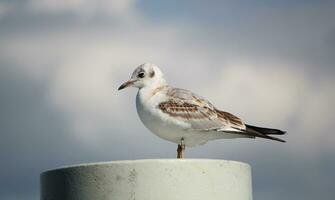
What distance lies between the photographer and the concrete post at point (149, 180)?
31.5 feet

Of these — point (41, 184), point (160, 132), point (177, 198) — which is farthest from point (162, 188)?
point (160, 132)

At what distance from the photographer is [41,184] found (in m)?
11.0

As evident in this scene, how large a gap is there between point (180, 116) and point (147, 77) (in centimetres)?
123

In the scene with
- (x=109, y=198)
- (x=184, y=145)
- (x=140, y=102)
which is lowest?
(x=109, y=198)

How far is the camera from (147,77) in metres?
14.5

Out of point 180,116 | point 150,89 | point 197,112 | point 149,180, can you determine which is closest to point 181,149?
point 180,116

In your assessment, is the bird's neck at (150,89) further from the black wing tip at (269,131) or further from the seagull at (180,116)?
the black wing tip at (269,131)

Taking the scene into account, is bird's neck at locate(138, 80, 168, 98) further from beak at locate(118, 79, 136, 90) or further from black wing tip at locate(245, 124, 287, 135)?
black wing tip at locate(245, 124, 287, 135)

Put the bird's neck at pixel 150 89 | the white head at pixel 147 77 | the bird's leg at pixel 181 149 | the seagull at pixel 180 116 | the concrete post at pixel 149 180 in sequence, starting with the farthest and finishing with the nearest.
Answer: the white head at pixel 147 77, the bird's neck at pixel 150 89, the bird's leg at pixel 181 149, the seagull at pixel 180 116, the concrete post at pixel 149 180

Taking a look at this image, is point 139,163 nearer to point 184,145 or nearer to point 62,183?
point 62,183

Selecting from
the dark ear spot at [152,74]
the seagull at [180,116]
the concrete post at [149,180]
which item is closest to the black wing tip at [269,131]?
the seagull at [180,116]

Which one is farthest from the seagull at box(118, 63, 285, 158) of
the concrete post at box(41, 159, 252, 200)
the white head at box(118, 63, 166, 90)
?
the concrete post at box(41, 159, 252, 200)

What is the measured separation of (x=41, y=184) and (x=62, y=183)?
97cm

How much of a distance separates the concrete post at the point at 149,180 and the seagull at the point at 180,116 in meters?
3.58
